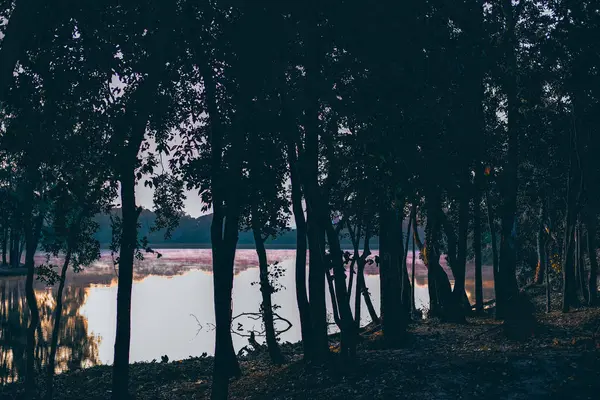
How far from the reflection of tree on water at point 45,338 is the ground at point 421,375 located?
151 inches

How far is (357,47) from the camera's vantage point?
10977 mm

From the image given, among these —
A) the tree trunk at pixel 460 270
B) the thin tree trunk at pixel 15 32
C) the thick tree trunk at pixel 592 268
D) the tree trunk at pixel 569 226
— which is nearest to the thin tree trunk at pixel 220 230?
the thin tree trunk at pixel 15 32

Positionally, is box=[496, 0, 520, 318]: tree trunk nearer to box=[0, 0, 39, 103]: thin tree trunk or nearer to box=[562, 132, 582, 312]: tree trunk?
box=[562, 132, 582, 312]: tree trunk

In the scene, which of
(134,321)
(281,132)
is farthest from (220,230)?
(134,321)

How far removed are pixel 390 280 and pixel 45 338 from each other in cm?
2074

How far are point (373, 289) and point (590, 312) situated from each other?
35.1 m

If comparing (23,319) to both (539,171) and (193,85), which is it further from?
(539,171)

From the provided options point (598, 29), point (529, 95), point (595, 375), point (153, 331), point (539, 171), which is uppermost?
point (598, 29)

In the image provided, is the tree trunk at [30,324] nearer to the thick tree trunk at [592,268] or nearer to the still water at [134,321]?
the still water at [134,321]

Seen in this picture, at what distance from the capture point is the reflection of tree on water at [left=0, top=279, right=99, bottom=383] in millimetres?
24703

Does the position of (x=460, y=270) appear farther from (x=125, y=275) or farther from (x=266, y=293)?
(x=125, y=275)

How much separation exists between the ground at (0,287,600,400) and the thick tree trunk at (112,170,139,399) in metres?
2.26

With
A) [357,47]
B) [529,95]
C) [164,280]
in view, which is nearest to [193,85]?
[357,47]

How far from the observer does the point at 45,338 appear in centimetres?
3088
